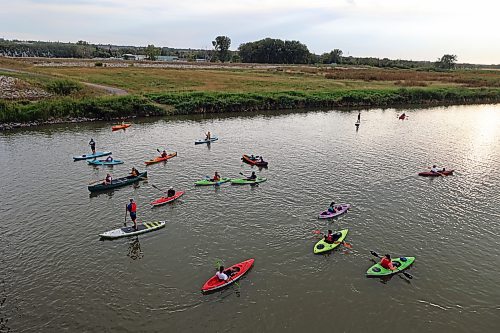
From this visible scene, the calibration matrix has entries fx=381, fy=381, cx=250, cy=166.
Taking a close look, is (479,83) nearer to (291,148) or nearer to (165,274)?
(291,148)

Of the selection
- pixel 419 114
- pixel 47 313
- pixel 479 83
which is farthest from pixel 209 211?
pixel 479 83

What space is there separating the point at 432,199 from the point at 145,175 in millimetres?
26469

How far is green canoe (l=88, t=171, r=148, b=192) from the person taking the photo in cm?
3353

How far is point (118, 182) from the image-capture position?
34906 millimetres

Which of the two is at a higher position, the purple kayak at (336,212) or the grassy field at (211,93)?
the grassy field at (211,93)

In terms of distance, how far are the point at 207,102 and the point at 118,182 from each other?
40.9 meters

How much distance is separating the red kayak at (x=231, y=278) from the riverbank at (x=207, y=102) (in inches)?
1958

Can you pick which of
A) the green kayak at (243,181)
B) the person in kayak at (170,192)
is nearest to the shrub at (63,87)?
the green kayak at (243,181)

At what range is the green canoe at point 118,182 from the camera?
33.5 meters

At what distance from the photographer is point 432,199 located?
110 feet

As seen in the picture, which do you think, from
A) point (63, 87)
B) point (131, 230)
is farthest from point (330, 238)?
point (63, 87)

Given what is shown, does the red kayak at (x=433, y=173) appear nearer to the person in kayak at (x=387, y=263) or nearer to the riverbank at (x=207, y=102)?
the person in kayak at (x=387, y=263)

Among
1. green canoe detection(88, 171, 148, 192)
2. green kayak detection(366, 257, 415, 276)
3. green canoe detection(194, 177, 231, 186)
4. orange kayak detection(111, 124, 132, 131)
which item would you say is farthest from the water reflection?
orange kayak detection(111, 124, 132, 131)

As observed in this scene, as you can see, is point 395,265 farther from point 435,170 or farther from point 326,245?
point 435,170
